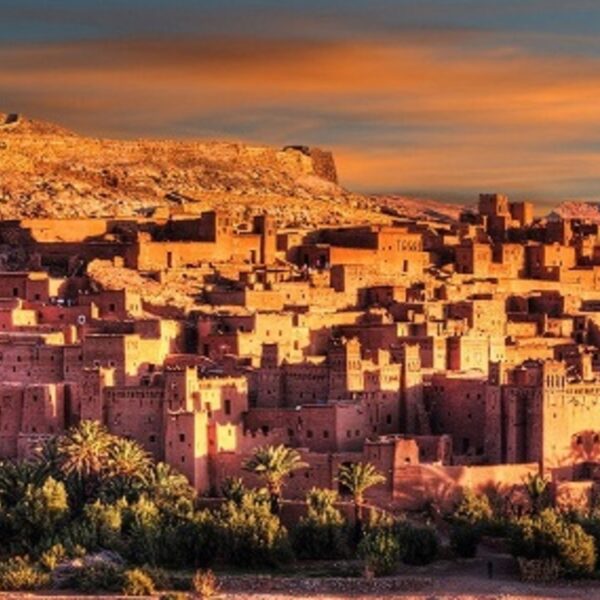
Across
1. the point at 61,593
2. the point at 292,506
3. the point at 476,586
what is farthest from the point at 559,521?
the point at 61,593

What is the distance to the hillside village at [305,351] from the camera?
41.8 m

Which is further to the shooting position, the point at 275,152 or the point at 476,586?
the point at 275,152

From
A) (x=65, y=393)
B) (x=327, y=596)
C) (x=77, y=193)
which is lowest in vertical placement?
(x=327, y=596)

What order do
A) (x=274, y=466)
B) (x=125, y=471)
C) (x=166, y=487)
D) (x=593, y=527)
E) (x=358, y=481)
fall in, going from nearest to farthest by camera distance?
(x=593, y=527)
(x=358, y=481)
(x=274, y=466)
(x=166, y=487)
(x=125, y=471)

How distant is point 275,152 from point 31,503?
38886 millimetres

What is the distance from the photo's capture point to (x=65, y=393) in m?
43.2

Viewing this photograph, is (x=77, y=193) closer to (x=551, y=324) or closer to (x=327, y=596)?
(x=551, y=324)

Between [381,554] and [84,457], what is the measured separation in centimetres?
549

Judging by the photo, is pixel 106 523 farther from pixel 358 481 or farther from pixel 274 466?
pixel 358 481

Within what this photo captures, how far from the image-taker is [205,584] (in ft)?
124

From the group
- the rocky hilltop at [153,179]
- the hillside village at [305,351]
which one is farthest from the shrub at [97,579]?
the rocky hilltop at [153,179]

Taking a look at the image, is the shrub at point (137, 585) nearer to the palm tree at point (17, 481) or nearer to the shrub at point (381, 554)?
the shrub at point (381, 554)

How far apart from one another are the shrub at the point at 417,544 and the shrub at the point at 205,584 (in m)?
2.92

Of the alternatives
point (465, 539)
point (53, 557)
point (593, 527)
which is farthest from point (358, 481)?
point (53, 557)
